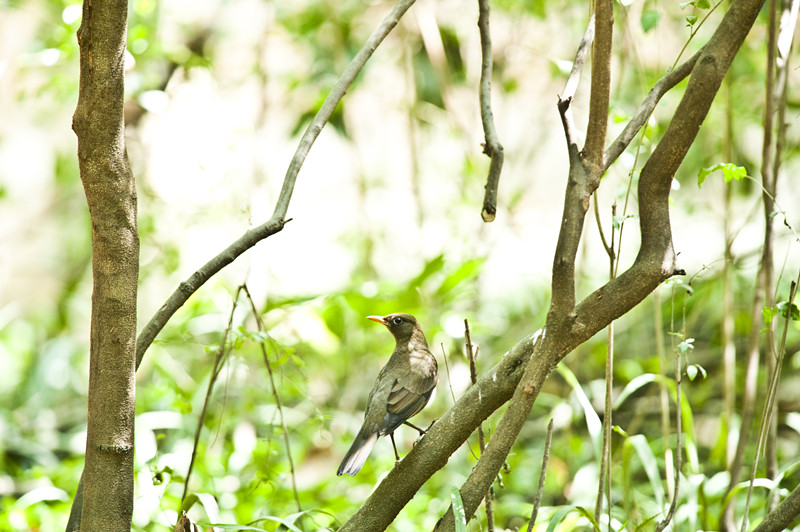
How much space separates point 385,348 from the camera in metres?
5.08

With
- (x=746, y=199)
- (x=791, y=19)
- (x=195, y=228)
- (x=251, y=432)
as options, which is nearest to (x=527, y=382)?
(x=791, y=19)

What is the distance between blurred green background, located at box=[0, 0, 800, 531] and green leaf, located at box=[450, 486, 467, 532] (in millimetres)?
1452

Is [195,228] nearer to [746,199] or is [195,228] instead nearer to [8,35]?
[8,35]

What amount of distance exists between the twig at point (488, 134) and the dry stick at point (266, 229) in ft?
1.13

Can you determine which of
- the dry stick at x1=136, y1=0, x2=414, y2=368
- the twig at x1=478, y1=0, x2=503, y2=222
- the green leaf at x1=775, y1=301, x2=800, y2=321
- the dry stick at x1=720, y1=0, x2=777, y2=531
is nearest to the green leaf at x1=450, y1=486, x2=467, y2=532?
the twig at x1=478, y1=0, x2=503, y2=222

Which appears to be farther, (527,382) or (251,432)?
(251,432)

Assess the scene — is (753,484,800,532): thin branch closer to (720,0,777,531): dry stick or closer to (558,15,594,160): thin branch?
(720,0,777,531): dry stick

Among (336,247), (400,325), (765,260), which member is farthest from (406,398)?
(336,247)

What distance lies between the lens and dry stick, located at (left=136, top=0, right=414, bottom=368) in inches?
73.2

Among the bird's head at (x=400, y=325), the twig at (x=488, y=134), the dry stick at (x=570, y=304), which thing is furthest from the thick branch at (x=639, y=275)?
the bird's head at (x=400, y=325)

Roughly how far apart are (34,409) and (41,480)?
1.27 meters

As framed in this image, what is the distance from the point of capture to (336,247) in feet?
22.4

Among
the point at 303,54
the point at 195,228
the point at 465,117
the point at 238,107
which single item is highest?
the point at 303,54

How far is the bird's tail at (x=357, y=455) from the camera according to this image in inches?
95.3
